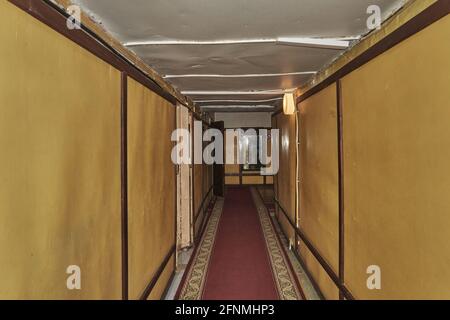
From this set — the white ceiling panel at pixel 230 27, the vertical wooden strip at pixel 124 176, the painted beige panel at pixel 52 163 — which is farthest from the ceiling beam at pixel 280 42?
the painted beige panel at pixel 52 163

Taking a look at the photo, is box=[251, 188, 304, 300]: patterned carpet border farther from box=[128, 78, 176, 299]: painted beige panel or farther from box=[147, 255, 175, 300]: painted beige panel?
box=[128, 78, 176, 299]: painted beige panel

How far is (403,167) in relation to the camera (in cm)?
145

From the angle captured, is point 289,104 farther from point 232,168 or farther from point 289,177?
point 232,168

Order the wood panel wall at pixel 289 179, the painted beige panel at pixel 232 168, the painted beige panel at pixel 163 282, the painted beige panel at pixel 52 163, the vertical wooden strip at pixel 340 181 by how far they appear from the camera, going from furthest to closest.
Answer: the painted beige panel at pixel 232 168
the wood panel wall at pixel 289 179
the painted beige panel at pixel 163 282
the vertical wooden strip at pixel 340 181
the painted beige panel at pixel 52 163

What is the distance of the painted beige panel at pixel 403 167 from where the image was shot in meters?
1.17

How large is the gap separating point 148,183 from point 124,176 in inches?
24.5

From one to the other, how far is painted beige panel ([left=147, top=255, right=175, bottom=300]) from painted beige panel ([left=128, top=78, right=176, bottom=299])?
0.18m

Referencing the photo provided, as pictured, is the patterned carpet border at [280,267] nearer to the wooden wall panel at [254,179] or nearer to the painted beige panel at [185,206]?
the painted beige panel at [185,206]

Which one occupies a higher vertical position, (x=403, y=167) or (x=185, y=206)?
(x=403, y=167)

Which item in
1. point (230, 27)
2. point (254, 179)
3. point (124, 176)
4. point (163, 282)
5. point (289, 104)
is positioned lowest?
point (163, 282)

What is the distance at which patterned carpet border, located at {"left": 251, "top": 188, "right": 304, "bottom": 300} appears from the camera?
3.08 metres

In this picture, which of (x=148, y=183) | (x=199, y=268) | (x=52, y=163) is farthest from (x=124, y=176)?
(x=199, y=268)

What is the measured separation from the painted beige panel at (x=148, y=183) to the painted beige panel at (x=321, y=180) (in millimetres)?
1610
